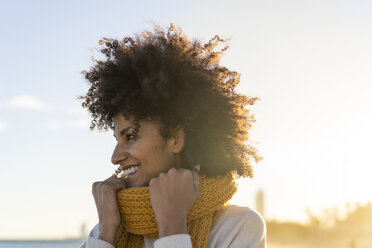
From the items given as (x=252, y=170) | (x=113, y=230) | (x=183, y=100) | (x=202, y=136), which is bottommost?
(x=113, y=230)

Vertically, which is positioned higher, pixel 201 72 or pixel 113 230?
pixel 201 72

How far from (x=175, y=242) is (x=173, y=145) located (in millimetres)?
587

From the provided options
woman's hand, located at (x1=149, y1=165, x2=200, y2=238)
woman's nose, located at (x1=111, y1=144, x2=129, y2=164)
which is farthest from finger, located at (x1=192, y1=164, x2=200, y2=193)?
woman's nose, located at (x1=111, y1=144, x2=129, y2=164)

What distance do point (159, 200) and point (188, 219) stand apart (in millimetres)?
224

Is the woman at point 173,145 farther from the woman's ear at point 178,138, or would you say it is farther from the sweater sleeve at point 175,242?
the sweater sleeve at point 175,242

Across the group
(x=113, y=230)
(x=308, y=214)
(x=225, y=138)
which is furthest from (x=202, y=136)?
(x=308, y=214)

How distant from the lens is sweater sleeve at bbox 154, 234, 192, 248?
274 centimetres

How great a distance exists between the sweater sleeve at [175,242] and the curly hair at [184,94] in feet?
1.72

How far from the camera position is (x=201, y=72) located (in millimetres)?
3180

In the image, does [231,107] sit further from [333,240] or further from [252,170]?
[333,240]

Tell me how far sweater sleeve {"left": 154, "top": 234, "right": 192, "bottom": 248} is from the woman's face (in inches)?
16.5

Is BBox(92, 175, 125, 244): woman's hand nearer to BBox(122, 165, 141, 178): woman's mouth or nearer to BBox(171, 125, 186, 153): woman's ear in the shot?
BBox(122, 165, 141, 178): woman's mouth

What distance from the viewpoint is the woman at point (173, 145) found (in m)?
3.03

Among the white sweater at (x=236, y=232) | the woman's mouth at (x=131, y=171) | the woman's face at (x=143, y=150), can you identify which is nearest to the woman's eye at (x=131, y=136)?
the woman's face at (x=143, y=150)
